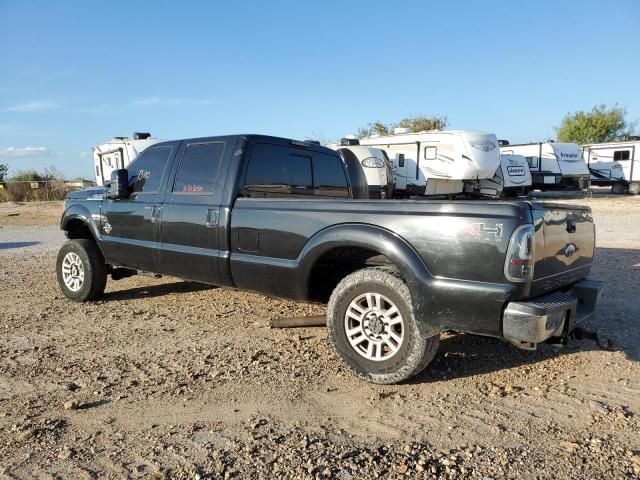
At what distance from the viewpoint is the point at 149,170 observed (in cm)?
536

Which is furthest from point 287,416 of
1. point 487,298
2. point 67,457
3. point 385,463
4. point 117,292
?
point 117,292

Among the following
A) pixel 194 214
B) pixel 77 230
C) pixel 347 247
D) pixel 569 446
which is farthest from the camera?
pixel 77 230

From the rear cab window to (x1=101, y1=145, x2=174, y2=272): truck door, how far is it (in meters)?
1.12

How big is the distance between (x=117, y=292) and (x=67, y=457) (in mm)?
4067

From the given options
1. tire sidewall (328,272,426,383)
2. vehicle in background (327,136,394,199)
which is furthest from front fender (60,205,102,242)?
vehicle in background (327,136,394,199)

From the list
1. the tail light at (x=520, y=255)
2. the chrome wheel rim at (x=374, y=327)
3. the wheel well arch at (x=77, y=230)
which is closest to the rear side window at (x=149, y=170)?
the wheel well arch at (x=77, y=230)

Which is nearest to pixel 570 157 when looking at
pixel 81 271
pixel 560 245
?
pixel 560 245

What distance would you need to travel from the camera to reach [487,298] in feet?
10.1

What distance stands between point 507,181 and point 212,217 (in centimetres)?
1693

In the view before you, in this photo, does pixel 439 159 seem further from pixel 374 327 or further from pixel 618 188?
pixel 618 188

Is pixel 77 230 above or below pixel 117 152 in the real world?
below

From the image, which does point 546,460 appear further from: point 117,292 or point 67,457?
point 117,292

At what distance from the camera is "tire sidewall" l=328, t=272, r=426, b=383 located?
3387 millimetres

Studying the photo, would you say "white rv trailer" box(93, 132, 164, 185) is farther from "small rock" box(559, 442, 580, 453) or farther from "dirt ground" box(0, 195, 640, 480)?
"small rock" box(559, 442, 580, 453)
